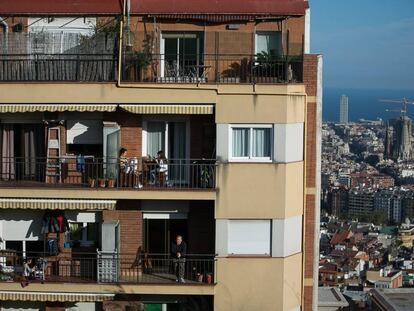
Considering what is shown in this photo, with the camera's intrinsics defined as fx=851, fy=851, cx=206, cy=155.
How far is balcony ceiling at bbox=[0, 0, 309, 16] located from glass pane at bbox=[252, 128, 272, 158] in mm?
3219

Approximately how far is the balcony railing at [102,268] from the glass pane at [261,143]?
2636 mm

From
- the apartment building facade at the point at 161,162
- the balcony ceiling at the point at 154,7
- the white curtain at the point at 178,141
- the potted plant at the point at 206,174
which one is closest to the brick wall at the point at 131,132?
the apartment building facade at the point at 161,162

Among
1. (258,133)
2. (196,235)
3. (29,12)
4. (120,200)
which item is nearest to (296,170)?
(258,133)

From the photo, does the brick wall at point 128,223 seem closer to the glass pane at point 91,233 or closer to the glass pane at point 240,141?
the glass pane at point 91,233

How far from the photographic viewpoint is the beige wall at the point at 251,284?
64.5 ft

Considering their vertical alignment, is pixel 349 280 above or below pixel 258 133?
below

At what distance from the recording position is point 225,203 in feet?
63.9

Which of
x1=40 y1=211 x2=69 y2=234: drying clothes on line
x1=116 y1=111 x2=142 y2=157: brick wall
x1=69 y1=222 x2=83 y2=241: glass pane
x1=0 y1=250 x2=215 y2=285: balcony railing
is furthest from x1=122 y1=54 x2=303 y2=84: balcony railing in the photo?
x1=0 y1=250 x2=215 y2=285: balcony railing

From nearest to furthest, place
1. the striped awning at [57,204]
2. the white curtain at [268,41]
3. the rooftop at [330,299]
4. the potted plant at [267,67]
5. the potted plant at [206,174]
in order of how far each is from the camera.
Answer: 1. the striped awning at [57,204]
2. the potted plant at [206,174]
3. the potted plant at [267,67]
4. the white curtain at [268,41]
5. the rooftop at [330,299]

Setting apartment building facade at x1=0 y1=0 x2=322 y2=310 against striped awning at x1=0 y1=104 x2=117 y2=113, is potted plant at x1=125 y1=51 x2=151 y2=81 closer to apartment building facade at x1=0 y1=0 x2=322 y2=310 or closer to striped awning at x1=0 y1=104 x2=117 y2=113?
apartment building facade at x1=0 y1=0 x2=322 y2=310

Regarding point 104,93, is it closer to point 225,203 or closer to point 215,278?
point 225,203

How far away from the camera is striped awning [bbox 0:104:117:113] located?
19.3 metres

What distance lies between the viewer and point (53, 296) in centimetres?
1961

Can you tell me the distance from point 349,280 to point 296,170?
402 feet
